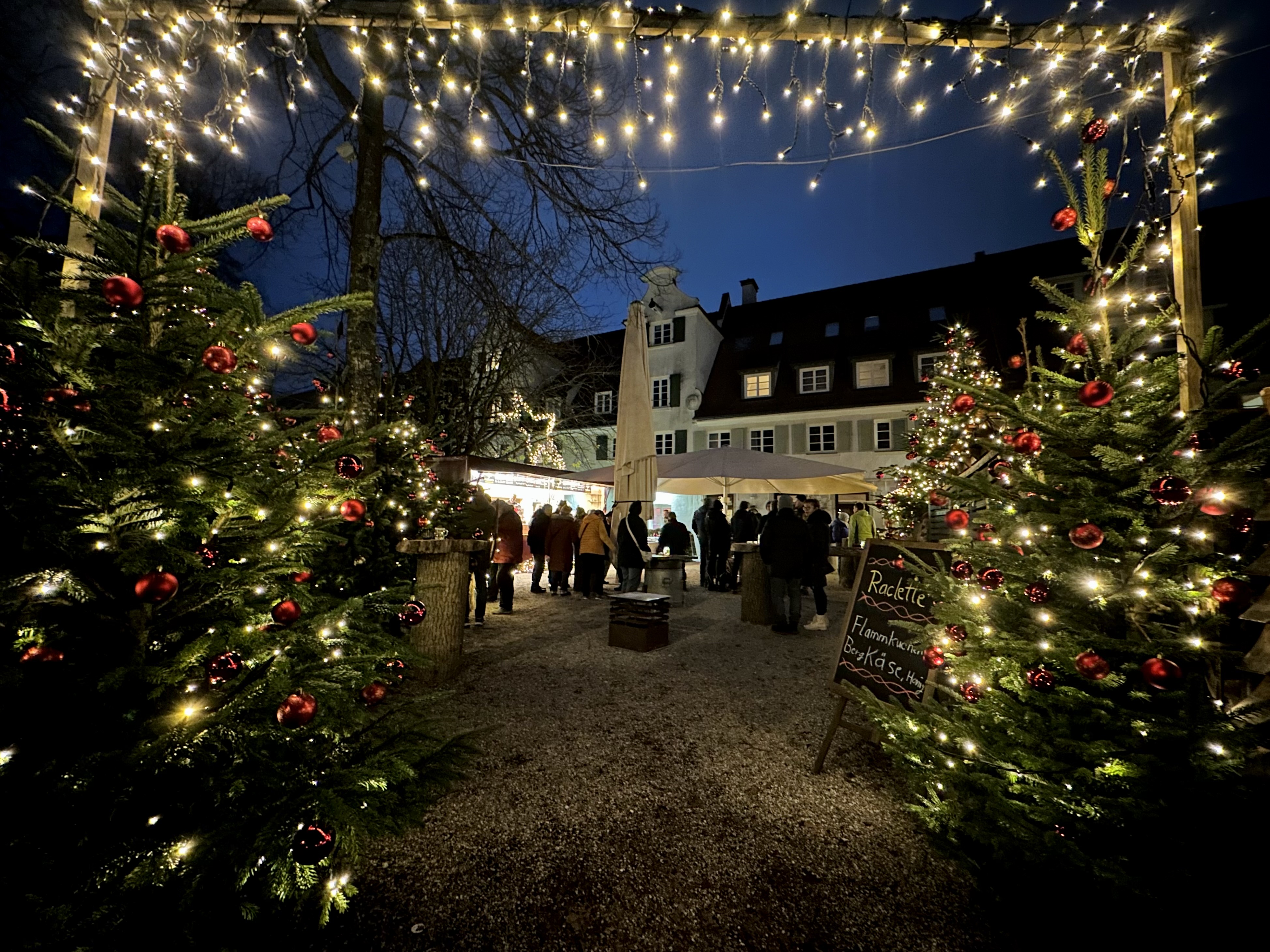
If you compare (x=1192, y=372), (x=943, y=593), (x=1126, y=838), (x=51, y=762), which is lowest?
(x=1126, y=838)

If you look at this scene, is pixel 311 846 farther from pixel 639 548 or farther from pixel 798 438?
pixel 798 438

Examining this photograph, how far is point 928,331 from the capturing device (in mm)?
18953

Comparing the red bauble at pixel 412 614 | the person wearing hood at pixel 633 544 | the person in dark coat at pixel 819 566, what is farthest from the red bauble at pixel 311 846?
the person in dark coat at pixel 819 566

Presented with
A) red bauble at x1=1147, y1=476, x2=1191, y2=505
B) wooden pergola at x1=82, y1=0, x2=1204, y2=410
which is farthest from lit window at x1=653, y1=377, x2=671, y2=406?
red bauble at x1=1147, y1=476, x2=1191, y2=505

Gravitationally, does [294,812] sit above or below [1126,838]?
above

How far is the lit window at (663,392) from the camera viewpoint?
22.2 meters

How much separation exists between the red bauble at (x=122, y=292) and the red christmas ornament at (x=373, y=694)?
5.70 feet

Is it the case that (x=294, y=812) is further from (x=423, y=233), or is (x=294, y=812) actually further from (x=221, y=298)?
(x=423, y=233)

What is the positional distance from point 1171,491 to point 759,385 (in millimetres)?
20000

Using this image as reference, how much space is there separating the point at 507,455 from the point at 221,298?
14320 mm

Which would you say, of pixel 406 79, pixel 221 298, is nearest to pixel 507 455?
pixel 406 79

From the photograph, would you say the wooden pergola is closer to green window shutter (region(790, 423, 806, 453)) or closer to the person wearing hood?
the person wearing hood

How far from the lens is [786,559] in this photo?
6551 millimetres

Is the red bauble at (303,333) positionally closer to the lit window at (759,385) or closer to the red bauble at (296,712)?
the red bauble at (296,712)
